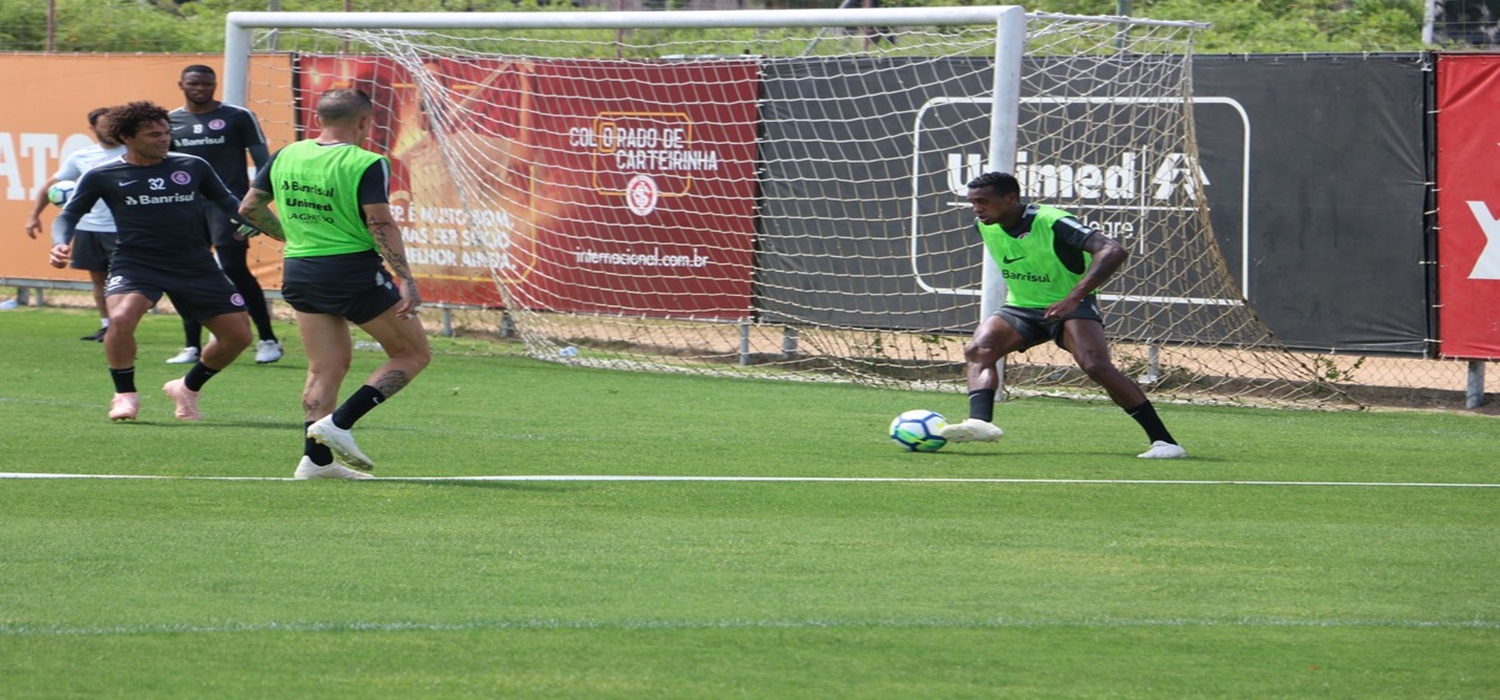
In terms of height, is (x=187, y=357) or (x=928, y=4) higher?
(x=928, y=4)

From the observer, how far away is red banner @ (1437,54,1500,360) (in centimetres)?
1343

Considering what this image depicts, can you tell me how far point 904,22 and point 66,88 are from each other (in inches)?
410

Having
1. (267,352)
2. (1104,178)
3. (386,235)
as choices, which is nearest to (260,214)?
(386,235)

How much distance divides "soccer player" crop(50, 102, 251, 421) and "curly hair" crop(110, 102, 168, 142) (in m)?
0.16

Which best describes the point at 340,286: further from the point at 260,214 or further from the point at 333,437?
the point at 260,214

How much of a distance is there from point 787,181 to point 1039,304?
6.23 m

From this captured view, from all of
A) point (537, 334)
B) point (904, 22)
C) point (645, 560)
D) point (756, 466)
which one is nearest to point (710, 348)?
point (537, 334)

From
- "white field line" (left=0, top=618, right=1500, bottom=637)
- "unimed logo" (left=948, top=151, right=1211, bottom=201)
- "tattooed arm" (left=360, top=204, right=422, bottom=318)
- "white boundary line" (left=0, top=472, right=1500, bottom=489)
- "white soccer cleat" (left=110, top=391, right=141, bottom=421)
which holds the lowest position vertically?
"white field line" (left=0, top=618, right=1500, bottom=637)

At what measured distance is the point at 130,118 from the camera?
34.0ft

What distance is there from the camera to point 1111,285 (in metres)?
14.8

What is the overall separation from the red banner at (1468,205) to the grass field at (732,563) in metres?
2.56

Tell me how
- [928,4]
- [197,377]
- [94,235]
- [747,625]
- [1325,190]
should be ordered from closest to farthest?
[747,625], [197,377], [1325,190], [94,235], [928,4]

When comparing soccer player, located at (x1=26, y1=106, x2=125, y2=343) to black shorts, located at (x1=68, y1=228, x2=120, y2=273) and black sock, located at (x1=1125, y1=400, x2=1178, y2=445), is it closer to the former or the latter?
black shorts, located at (x1=68, y1=228, x2=120, y2=273)

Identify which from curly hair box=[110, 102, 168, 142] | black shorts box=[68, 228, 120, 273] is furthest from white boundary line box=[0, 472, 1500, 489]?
black shorts box=[68, 228, 120, 273]
